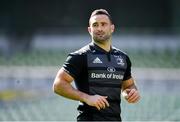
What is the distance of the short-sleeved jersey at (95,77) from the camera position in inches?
126

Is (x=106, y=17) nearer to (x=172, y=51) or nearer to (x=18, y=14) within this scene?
(x=172, y=51)

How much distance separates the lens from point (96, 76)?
3.23m

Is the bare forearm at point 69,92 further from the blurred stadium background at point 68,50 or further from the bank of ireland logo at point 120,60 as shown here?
the blurred stadium background at point 68,50

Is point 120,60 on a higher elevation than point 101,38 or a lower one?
lower

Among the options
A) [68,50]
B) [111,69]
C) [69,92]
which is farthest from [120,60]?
[68,50]

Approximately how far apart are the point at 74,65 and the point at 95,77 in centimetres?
14

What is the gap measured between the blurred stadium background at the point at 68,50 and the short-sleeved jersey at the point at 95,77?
367 centimetres

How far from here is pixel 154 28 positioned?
36.6 feet

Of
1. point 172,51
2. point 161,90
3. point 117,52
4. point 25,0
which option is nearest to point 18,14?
point 25,0

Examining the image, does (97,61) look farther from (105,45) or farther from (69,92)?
(69,92)

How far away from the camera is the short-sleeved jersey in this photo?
321 cm

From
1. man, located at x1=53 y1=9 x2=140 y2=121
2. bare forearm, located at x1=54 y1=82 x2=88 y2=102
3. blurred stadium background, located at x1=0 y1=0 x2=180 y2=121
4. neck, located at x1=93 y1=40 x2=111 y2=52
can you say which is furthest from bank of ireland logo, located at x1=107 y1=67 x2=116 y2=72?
blurred stadium background, located at x1=0 y1=0 x2=180 y2=121

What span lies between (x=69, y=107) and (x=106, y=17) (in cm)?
418

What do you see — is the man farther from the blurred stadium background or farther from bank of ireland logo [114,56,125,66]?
the blurred stadium background
